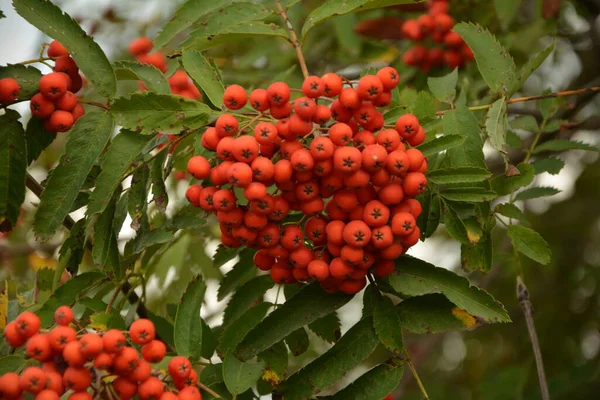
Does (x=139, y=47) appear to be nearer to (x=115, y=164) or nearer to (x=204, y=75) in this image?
(x=204, y=75)

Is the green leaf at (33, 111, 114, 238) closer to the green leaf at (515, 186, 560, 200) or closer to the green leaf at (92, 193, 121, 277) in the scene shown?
the green leaf at (92, 193, 121, 277)

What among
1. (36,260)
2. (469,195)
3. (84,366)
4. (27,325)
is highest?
(27,325)

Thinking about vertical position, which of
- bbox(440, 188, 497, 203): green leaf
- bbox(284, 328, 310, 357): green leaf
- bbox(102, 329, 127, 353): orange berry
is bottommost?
bbox(284, 328, 310, 357): green leaf

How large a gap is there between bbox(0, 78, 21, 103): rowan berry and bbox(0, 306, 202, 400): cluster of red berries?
63 cm

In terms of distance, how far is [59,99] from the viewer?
201cm

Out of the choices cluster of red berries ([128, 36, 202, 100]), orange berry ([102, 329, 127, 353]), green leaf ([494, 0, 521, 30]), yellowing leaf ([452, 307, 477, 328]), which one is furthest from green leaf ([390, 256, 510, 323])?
cluster of red berries ([128, 36, 202, 100])

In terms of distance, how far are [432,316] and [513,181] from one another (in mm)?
533

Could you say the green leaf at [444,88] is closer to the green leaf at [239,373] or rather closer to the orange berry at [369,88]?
the orange berry at [369,88]

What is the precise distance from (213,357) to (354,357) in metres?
0.50

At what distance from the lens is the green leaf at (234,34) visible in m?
2.20

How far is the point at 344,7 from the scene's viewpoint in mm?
2160

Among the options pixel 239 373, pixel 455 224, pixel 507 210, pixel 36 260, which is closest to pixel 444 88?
pixel 507 210

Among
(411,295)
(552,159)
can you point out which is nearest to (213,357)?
(411,295)

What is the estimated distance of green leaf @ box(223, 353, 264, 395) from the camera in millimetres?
1908
